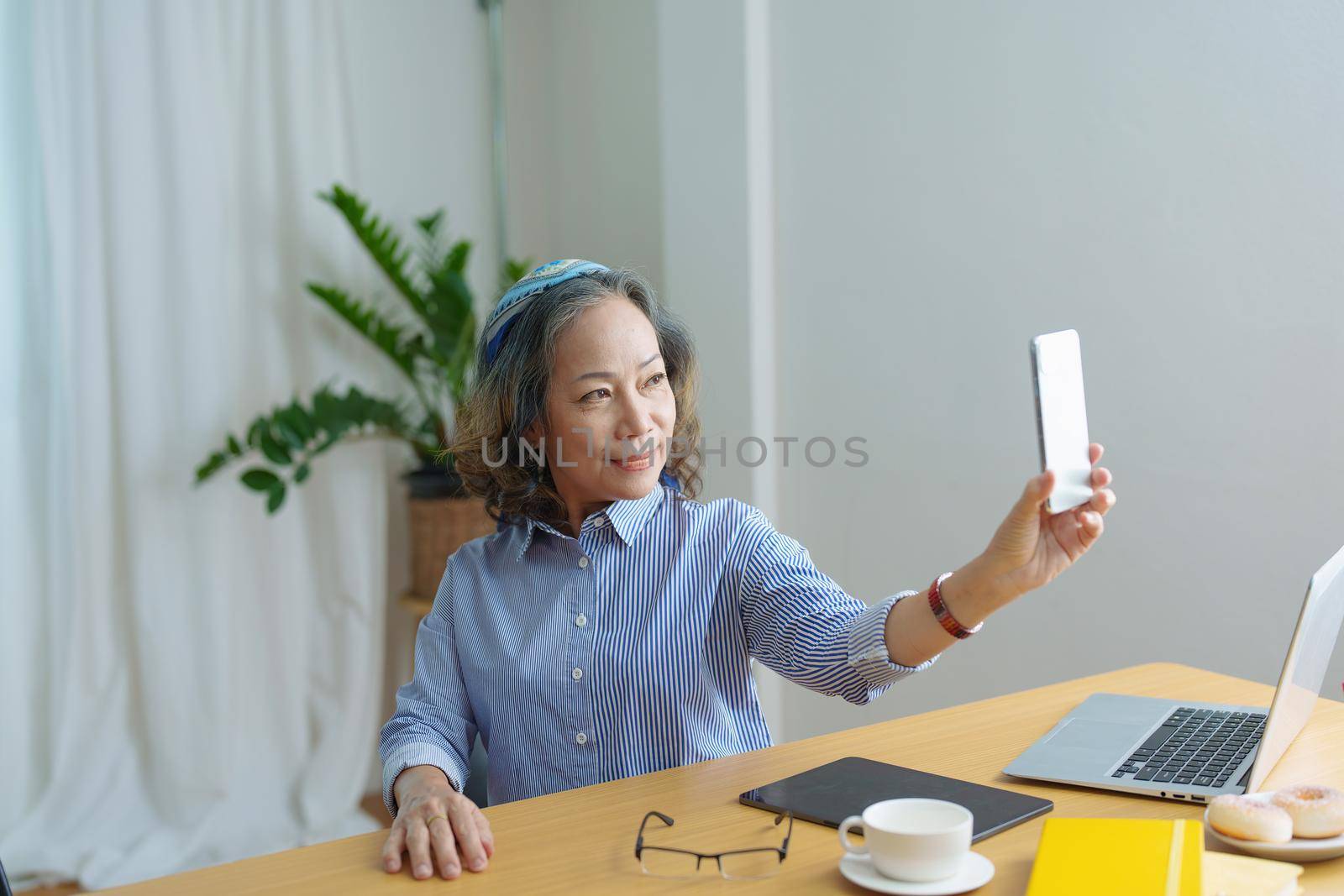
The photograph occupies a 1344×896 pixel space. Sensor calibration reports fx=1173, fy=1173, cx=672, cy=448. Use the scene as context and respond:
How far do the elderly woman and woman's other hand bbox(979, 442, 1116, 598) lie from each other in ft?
0.79

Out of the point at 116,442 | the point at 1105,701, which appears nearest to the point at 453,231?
the point at 116,442

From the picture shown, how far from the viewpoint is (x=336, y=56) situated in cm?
340

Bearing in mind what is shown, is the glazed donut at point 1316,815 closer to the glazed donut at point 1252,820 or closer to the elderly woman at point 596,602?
the glazed donut at point 1252,820

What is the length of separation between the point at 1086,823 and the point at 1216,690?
27.4 inches

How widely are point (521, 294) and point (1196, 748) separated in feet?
3.30

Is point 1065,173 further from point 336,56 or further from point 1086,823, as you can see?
point 336,56

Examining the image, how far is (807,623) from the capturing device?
1.42 meters

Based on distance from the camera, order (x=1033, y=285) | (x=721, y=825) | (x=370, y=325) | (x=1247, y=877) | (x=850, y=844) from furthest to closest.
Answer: (x=370, y=325), (x=1033, y=285), (x=721, y=825), (x=850, y=844), (x=1247, y=877)

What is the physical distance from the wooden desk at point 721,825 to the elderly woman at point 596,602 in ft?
0.40

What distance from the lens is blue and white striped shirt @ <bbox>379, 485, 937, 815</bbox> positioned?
1.46m

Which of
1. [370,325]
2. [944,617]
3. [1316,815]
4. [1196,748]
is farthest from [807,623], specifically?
[370,325]

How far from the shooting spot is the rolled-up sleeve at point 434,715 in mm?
1368

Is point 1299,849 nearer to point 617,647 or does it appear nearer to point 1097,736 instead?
point 1097,736

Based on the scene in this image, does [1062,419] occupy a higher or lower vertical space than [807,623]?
higher
